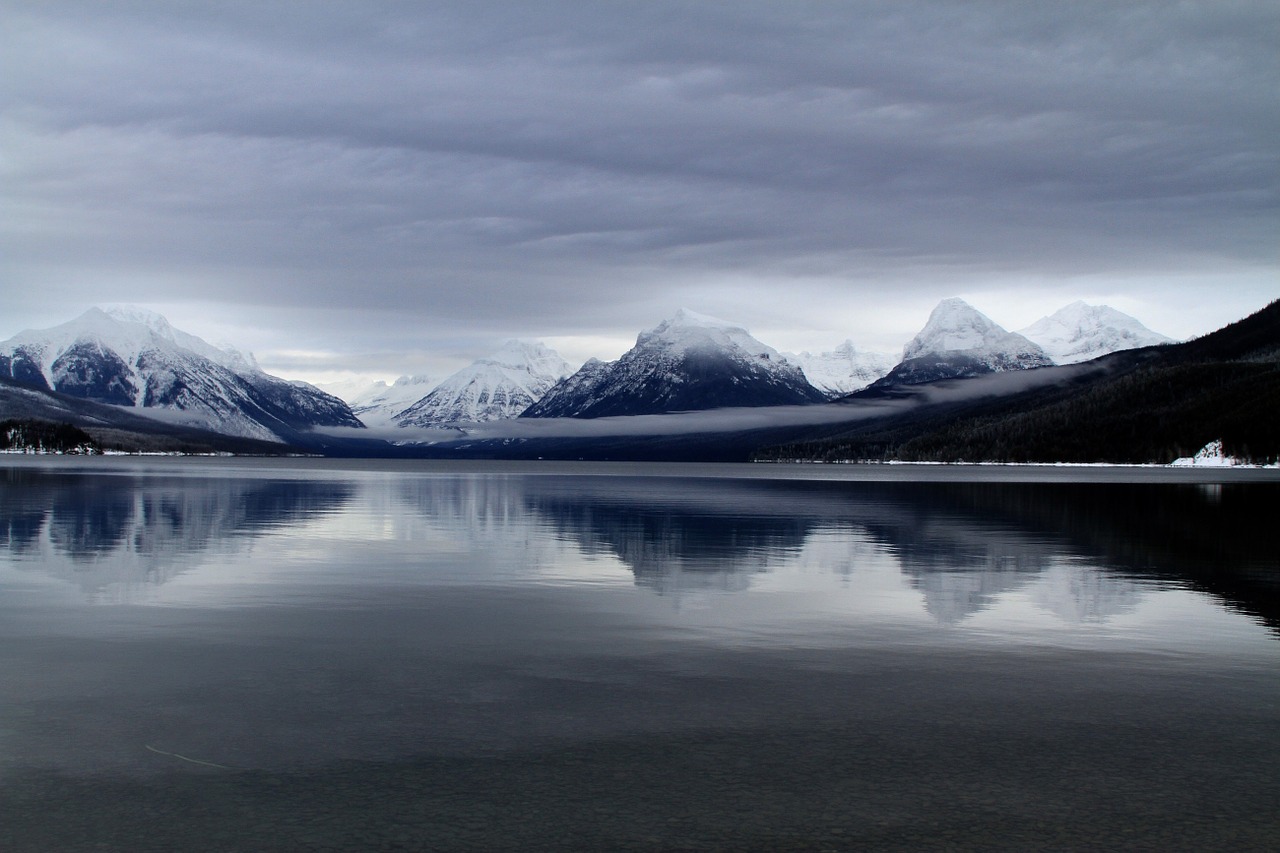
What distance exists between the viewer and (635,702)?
21.2m

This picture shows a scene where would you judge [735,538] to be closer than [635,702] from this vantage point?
No

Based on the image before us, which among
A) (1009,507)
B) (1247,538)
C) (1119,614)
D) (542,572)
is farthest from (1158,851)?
(1009,507)

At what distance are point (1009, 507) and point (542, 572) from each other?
63669 millimetres

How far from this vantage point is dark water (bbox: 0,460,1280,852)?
14719mm

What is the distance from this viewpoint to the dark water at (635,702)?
14.7 m

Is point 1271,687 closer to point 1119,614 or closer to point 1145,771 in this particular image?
point 1145,771

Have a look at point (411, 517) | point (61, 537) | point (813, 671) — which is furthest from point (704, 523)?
point (813, 671)

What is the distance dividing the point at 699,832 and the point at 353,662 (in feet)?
43.3

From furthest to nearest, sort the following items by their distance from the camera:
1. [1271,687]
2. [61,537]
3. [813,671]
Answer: [61,537] → [813,671] → [1271,687]

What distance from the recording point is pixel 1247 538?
59.8 m

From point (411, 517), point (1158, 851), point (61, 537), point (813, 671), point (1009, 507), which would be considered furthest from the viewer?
point (1009, 507)

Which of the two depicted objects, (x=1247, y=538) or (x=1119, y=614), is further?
(x=1247, y=538)

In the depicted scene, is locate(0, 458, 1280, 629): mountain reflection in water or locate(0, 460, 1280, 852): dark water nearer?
locate(0, 460, 1280, 852): dark water

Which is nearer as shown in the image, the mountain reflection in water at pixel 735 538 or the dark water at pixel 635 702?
the dark water at pixel 635 702
